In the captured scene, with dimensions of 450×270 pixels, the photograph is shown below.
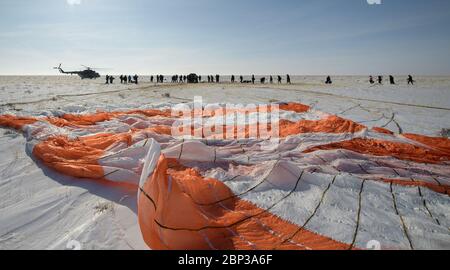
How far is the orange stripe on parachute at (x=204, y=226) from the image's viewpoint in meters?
2.62

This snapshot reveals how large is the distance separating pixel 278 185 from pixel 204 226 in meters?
1.48

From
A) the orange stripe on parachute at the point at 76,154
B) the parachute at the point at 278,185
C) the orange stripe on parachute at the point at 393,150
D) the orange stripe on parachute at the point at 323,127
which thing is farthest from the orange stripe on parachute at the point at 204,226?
the orange stripe on parachute at the point at 323,127

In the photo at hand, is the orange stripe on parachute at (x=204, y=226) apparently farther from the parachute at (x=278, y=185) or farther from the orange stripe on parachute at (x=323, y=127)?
the orange stripe on parachute at (x=323, y=127)

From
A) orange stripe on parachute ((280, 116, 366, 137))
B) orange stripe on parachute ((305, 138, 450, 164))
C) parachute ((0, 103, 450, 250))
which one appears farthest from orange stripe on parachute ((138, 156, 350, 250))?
orange stripe on parachute ((280, 116, 366, 137))

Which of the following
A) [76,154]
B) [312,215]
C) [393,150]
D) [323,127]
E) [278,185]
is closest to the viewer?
[312,215]

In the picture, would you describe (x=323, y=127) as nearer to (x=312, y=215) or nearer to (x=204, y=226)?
(x=312, y=215)

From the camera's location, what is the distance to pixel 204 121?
832cm

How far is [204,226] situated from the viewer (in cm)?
279

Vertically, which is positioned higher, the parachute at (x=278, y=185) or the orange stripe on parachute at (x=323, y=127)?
the orange stripe on parachute at (x=323, y=127)

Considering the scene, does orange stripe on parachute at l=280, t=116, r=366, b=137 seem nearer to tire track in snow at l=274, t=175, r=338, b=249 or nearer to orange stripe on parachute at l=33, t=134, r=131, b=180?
tire track in snow at l=274, t=175, r=338, b=249

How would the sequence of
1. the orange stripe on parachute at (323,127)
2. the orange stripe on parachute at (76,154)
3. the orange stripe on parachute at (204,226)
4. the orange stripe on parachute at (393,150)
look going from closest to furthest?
the orange stripe on parachute at (204,226)
the orange stripe on parachute at (76,154)
the orange stripe on parachute at (393,150)
the orange stripe on parachute at (323,127)

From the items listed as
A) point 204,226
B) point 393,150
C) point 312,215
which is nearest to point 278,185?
point 312,215

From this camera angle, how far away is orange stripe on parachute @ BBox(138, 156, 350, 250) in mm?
2623
